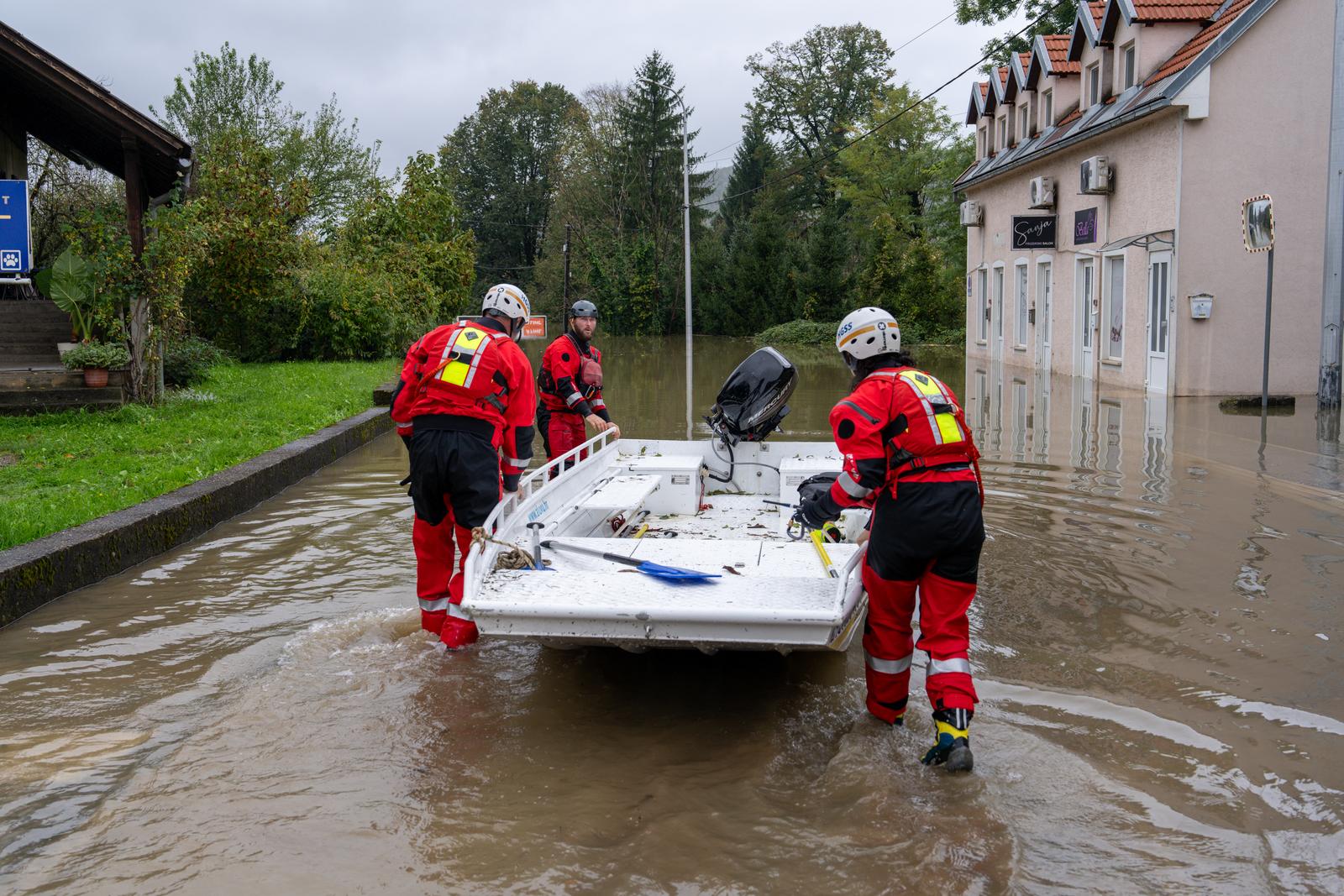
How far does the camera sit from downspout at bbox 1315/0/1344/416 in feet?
51.6

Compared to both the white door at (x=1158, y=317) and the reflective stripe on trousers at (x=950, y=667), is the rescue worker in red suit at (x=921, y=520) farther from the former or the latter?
the white door at (x=1158, y=317)

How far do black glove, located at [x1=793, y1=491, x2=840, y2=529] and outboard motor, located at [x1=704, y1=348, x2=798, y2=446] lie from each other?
152 inches

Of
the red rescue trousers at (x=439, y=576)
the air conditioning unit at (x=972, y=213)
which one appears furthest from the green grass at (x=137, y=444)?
the air conditioning unit at (x=972, y=213)

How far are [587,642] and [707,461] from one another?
4305 millimetres

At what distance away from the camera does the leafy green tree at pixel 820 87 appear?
61219 mm

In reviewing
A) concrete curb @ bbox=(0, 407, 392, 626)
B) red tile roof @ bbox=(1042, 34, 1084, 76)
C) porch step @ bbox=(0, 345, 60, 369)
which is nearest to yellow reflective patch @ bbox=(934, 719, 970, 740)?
concrete curb @ bbox=(0, 407, 392, 626)

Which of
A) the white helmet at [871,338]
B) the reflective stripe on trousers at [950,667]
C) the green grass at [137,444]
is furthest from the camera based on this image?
the green grass at [137,444]

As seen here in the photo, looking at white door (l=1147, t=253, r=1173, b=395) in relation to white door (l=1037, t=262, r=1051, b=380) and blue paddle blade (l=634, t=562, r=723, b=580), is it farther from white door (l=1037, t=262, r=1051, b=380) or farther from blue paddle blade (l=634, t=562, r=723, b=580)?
blue paddle blade (l=634, t=562, r=723, b=580)

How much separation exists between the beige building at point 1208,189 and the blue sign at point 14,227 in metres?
15.4

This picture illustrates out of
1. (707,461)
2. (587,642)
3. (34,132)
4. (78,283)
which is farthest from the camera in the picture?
(34,132)

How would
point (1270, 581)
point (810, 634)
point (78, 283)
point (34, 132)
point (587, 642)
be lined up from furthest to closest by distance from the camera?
point (34, 132) → point (78, 283) → point (1270, 581) → point (587, 642) → point (810, 634)

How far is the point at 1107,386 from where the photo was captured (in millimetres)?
21969

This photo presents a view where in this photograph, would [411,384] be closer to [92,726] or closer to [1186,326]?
[92,726]

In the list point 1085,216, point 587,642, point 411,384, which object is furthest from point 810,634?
point 1085,216
